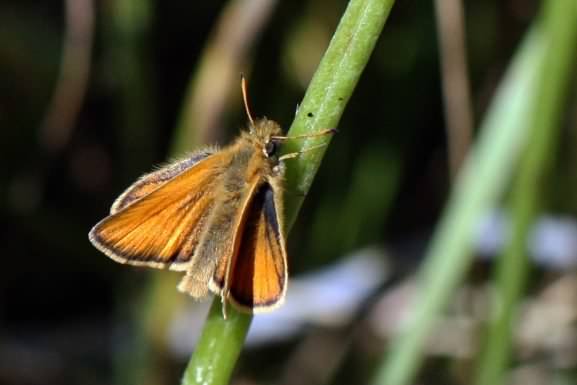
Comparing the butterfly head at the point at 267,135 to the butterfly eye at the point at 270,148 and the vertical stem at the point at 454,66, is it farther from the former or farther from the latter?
the vertical stem at the point at 454,66

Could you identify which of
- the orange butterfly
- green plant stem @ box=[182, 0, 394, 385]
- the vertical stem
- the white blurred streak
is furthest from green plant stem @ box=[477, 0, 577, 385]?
the white blurred streak

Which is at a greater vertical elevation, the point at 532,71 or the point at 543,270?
the point at 543,270

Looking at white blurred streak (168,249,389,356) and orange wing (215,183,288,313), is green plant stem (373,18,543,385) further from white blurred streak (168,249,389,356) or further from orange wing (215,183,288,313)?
white blurred streak (168,249,389,356)

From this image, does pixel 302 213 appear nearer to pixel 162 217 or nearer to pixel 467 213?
pixel 467 213

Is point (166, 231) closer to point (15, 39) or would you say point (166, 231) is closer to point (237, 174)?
point (237, 174)

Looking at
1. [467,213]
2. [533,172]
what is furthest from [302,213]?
[533,172]

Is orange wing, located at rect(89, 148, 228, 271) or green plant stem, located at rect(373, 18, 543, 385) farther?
green plant stem, located at rect(373, 18, 543, 385)

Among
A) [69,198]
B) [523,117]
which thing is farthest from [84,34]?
[523,117]

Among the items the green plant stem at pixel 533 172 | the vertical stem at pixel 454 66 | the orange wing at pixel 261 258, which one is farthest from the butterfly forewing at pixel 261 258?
the vertical stem at pixel 454 66
